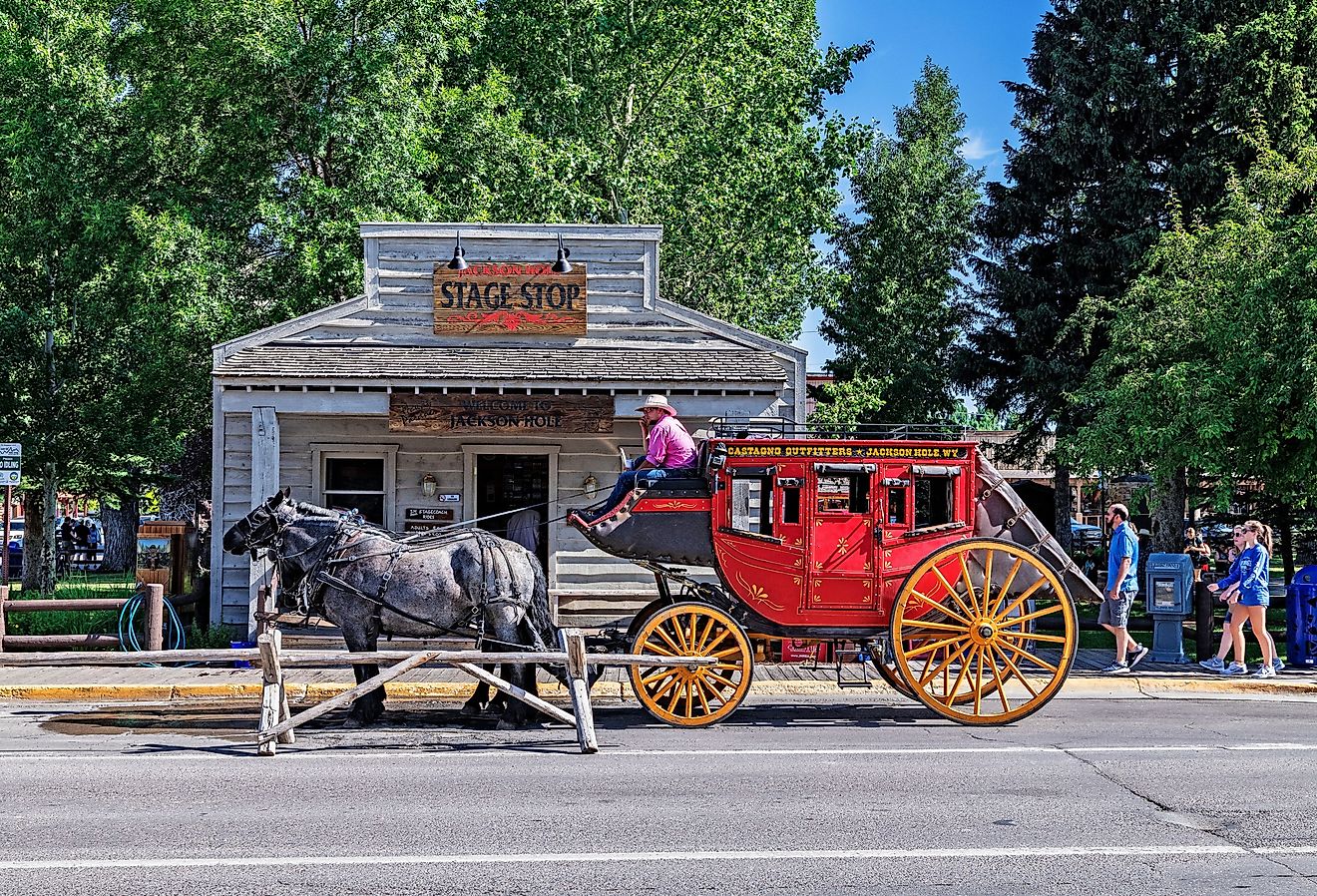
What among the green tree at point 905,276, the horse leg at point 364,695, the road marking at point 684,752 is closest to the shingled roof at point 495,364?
the horse leg at point 364,695

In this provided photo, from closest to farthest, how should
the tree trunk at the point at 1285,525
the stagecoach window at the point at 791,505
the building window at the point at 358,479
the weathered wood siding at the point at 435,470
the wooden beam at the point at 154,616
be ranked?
the stagecoach window at the point at 791,505
the wooden beam at the point at 154,616
the weathered wood siding at the point at 435,470
the building window at the point at 358,479
the tree trunk at the point at 1285,525

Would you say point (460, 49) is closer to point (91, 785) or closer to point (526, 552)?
point (526, 552)

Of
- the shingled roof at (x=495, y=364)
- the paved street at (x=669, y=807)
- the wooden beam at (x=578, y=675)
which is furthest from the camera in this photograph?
the shingled roof at (x=495, y=364)

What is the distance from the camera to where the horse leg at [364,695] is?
10.9 metres

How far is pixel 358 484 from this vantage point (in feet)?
57.5

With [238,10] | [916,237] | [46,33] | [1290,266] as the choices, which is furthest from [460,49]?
[916,237]

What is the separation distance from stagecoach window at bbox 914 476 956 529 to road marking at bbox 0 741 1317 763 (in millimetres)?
2094

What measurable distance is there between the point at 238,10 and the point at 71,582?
16.9 metres

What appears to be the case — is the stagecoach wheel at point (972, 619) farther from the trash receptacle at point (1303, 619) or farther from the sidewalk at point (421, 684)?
the trash receptacle at point (1303, 619)

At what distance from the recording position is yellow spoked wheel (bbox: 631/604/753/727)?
34.6 ft

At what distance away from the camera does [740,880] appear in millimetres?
6199

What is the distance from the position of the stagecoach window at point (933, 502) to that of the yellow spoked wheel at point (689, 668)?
1.92 m

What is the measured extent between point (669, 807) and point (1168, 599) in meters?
9.33

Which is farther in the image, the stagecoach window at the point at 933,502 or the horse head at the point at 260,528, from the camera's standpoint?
the stagecoach window at the point at 933,502
